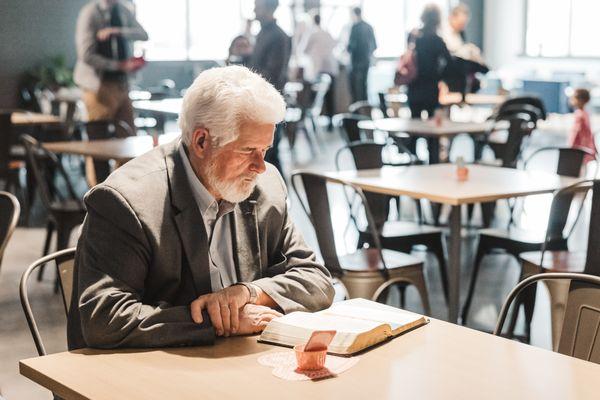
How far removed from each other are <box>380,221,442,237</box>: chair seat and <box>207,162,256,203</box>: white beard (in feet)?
8.33

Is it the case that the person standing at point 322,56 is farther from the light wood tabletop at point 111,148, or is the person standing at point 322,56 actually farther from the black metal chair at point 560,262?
the black metal chair at point 560,262

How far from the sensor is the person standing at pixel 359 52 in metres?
14.9

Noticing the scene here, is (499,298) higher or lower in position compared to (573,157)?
lower

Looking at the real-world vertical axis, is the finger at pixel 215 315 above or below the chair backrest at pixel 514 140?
above

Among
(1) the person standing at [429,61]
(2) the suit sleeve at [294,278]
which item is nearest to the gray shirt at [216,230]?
(2) the suit sleeve at [294,278]

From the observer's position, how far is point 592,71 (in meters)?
18.1

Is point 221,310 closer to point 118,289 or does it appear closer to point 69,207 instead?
point 118,289

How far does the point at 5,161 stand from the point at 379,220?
3.37 meters

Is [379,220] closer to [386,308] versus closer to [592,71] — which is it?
[386,308]

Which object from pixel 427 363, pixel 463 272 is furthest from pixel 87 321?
pixel 463 272

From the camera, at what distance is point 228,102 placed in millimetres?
2248

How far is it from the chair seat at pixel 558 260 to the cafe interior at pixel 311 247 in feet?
0.05

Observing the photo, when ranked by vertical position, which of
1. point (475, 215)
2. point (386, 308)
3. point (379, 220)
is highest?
point (386, 308)

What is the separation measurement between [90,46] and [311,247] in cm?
255
